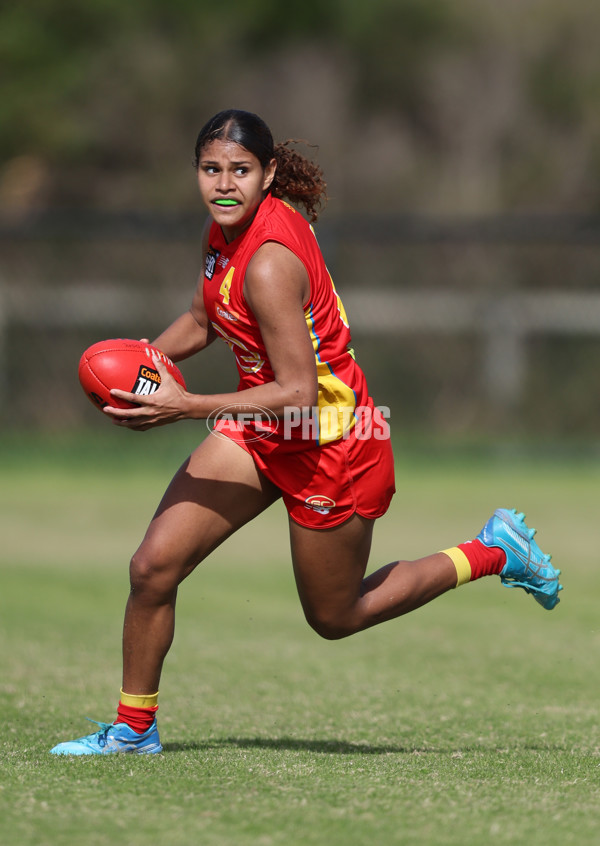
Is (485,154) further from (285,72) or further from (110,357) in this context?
(110,357)

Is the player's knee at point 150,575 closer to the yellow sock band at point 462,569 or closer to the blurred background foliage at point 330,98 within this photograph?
the yellow sock band at point 462,569

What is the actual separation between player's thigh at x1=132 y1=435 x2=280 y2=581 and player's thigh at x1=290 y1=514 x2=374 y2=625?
0.75 feet

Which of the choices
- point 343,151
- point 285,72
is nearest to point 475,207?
point 343,151

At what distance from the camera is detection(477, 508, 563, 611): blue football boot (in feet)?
17.1

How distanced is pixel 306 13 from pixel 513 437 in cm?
2456

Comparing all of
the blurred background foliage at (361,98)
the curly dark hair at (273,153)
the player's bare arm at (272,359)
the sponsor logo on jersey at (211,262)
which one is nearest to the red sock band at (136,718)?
the player's bare arm at (272,359)

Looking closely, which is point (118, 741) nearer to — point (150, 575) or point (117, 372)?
point (150, 575)

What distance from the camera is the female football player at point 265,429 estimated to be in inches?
175

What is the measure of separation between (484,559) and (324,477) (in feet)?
2.93

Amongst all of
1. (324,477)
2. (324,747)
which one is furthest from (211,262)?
(324,747)

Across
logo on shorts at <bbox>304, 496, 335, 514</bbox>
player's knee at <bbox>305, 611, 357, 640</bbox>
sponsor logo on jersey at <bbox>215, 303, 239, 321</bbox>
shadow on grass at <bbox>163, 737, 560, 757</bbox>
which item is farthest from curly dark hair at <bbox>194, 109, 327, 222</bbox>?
shadow on grass at <bbox>163, 737, 560, 757</bbox>

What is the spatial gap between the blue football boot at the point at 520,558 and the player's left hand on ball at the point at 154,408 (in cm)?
157

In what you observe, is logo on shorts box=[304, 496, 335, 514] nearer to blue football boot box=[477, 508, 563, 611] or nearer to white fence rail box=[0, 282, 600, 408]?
blue football boot box=[477, 508, 563, 611]

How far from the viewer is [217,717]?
5664 millimetres
